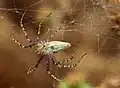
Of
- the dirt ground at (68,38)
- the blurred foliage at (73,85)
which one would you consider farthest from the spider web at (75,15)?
→ the blurred foliage at (73,85)

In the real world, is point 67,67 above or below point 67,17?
below

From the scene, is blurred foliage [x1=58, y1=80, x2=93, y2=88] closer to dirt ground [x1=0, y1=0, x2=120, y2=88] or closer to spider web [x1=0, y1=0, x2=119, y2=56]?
dirt ground [x1=0, y1=0, x2=120, y2=88]

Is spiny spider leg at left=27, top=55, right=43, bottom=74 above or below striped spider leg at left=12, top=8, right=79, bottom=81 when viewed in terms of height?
below

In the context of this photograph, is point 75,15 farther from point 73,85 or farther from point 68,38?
point 73,85

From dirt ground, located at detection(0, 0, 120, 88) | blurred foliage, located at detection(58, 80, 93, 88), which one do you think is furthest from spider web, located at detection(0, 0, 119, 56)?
blurred foliage, located at detection(58, 80, 93, 88)

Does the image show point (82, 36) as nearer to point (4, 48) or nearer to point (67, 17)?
point (67, 17)

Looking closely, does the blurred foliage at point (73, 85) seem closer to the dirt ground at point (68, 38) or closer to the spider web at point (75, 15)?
the dirt ground at point (68, 38)

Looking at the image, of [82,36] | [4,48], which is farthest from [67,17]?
[4,48]

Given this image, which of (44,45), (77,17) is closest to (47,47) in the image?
(44,45)
